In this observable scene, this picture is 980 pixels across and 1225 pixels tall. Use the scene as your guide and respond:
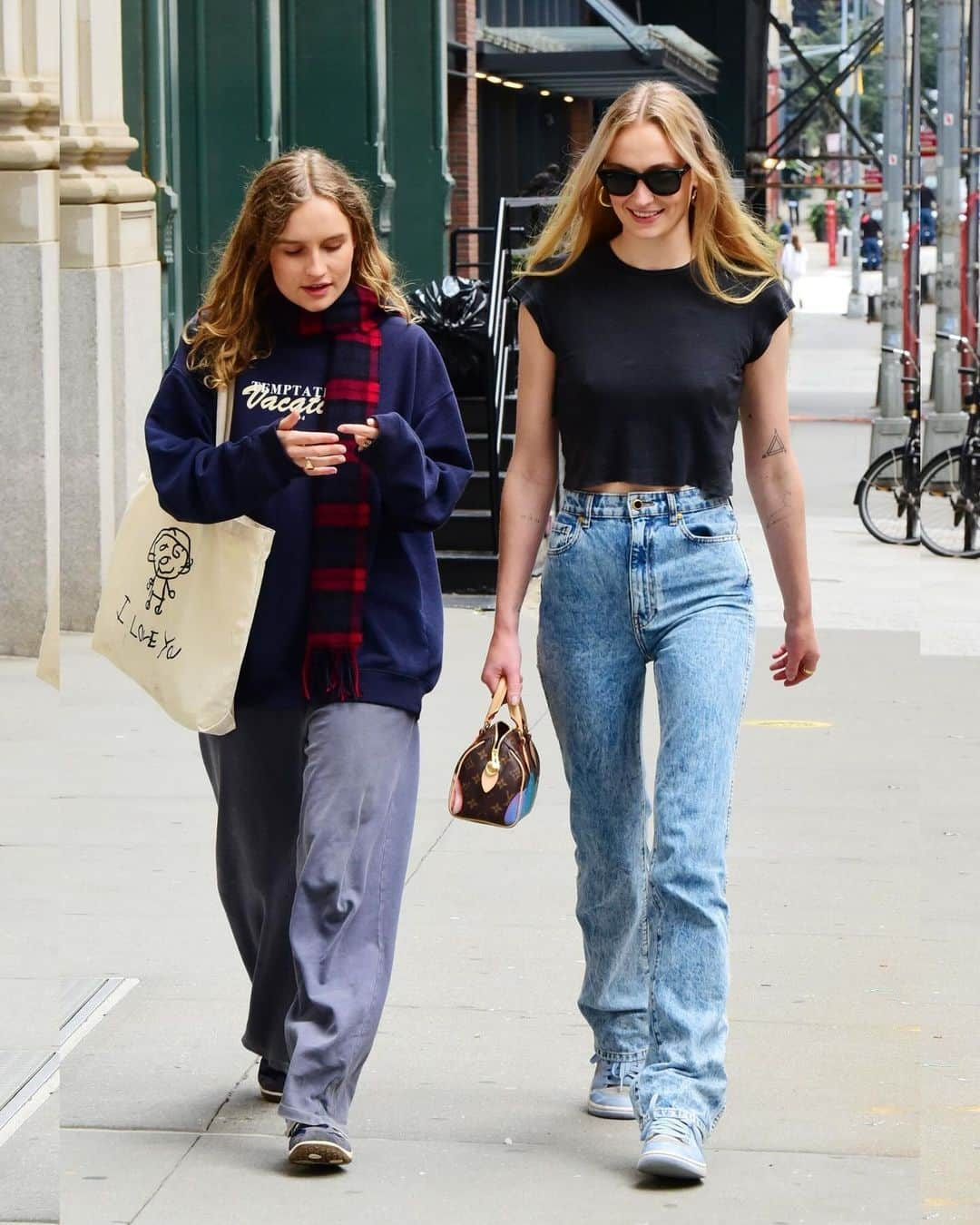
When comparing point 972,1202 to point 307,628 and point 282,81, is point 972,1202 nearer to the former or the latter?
point 307,628

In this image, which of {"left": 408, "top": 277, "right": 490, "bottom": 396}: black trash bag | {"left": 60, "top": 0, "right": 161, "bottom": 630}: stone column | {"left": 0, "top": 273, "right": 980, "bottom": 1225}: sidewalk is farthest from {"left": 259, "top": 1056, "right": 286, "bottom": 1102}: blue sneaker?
{"left": 408, "top": 277, "right": 490, "bottom": 396}: black trash bag

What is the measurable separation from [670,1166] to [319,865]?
843 millimetres

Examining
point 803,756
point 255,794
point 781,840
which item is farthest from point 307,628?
point 803,756

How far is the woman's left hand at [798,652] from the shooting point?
14.6 ft

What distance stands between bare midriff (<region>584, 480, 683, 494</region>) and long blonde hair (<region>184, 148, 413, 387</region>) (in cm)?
50

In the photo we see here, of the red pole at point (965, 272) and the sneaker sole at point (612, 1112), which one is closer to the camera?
the sneaker sole at point (612, 1112)

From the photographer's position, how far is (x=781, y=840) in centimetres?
698

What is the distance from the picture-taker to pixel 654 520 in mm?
4152

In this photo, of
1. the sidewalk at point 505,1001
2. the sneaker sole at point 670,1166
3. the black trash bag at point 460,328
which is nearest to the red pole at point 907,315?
the black trash bag at point 460,328

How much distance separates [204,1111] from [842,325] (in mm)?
44912

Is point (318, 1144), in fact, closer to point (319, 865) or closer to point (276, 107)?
point (319, 865)

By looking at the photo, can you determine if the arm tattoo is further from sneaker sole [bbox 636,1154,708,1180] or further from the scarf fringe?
sneaker sole [bbox 636,1154,708,1180]

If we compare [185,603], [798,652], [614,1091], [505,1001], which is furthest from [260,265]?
[505,1001]

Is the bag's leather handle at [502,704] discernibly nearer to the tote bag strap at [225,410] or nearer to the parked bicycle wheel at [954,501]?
the tote bag strap at [225,410]
